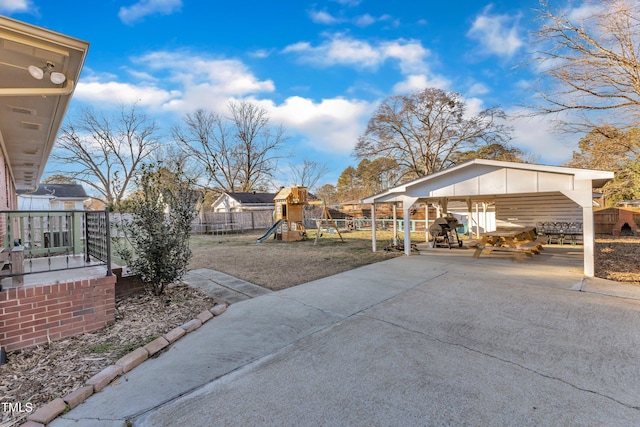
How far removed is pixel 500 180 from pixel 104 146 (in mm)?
31267

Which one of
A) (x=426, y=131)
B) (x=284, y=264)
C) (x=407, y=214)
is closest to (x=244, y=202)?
(x=426, y=131)

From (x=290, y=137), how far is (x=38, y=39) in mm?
32233

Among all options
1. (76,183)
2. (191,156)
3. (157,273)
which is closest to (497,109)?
(157,273)

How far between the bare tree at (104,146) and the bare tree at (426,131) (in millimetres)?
20516

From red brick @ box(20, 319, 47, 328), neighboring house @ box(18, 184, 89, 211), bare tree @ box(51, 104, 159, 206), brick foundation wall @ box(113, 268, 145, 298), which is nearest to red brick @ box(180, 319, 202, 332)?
red brick @ box(20, 319, 47, 328)

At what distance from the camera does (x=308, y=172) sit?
1468 inches

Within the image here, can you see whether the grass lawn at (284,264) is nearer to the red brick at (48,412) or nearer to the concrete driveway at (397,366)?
the concrete driveway at (397,366)

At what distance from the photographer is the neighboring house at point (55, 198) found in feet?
63.4

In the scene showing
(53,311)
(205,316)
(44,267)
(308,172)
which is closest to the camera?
(53,311)

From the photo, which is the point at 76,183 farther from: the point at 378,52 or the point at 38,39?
the point at 38,39

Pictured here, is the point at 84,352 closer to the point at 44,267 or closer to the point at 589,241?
the point at 44,267

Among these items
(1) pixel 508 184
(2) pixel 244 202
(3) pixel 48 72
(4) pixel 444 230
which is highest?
(3) pixel 48 72

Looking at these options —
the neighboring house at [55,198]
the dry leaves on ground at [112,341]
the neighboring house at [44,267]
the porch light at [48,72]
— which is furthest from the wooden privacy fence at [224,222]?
the porch light at [48,72]

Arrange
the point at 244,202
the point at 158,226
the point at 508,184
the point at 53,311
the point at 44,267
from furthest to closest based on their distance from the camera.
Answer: the point at 244,202 → the point at 508,184 → the point at 158,226 → the point at 44,267 → the point at 53,311
